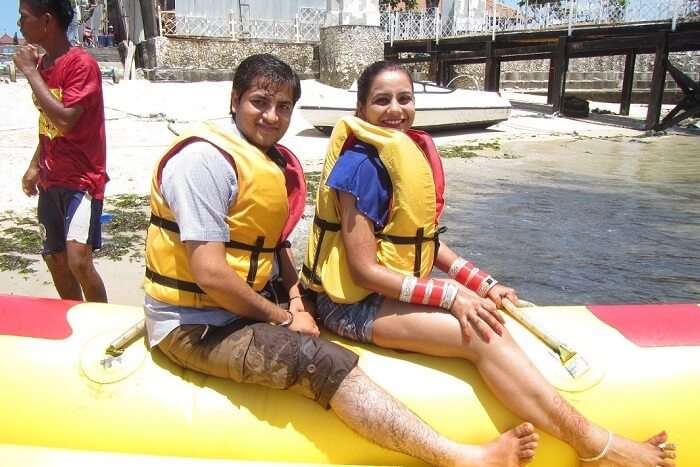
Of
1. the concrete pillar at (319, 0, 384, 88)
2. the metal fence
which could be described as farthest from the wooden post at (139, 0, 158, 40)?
the concrete pillar at (319, 0, 384, 88)

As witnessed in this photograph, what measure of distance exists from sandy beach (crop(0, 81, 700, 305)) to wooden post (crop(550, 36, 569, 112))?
0.55m

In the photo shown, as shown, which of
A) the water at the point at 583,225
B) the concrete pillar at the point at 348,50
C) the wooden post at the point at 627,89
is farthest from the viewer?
the wooden post at the point at 627,89

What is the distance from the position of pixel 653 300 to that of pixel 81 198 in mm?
3797

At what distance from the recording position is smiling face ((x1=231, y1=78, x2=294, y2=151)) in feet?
6.24

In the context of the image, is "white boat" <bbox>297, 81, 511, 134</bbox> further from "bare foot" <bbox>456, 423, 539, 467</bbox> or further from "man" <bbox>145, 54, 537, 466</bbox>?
"bare foot" <bbox>456, 423, 539, 467</bbox>

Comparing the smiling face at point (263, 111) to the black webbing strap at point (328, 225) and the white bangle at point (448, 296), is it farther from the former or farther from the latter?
the white bangle at point (448, 296)

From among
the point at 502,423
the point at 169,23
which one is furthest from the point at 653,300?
the point at 169,23

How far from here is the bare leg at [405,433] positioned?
1832 millimetres

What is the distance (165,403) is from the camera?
196cm

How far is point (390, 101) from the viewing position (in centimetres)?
217

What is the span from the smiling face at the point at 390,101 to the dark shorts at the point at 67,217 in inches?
52.4

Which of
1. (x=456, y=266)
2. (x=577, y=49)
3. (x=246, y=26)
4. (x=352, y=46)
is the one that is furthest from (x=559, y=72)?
(x=456, y=266)

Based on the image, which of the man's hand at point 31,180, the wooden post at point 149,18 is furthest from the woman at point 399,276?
the wooden post at point 149,18

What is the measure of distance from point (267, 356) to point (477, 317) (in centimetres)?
65
